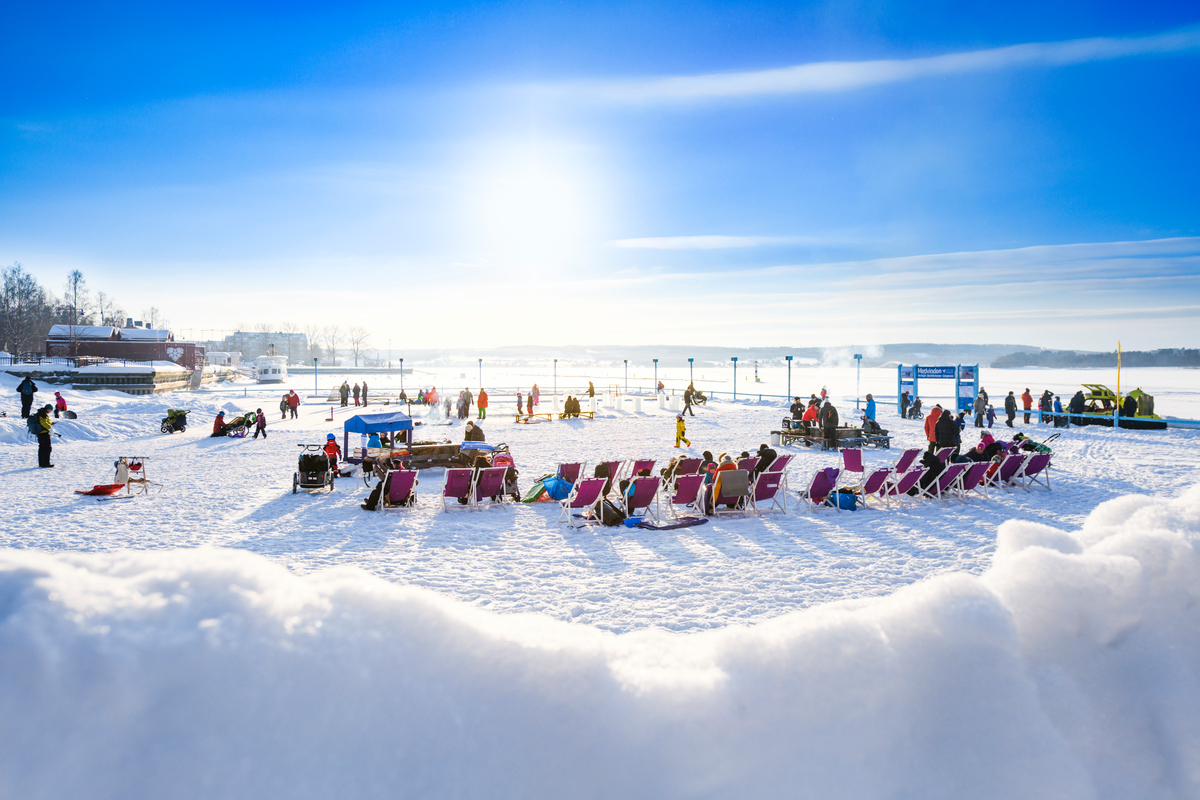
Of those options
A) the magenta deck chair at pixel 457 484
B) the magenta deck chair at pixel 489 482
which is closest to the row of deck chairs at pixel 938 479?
the magenta deck chair at pixel 489 482

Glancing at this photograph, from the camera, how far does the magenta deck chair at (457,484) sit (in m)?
10.5

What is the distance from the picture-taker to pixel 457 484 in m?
10.6

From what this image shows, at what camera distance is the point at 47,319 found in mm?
79562

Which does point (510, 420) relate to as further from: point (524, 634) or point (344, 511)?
point (524, 634)

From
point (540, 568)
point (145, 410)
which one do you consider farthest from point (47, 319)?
point (540, 568)

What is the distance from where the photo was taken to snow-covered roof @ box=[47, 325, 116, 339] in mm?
58188

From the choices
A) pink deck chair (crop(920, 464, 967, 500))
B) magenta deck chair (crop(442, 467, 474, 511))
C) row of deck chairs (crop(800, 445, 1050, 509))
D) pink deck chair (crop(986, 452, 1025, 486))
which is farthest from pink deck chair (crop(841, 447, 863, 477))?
magenta deck chair (crop(442, 467, 474, 511))

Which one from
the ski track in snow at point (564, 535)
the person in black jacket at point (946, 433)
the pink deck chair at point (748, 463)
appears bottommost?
the ski track in snow at point (564, 535)

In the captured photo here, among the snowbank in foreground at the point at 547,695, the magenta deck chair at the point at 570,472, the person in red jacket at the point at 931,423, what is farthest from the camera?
the person in red jacket at the point at 931,423

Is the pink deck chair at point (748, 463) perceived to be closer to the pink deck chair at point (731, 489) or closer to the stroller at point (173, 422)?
the pink deck chair at point (731, 489)

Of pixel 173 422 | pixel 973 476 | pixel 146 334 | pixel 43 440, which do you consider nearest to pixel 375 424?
pixel 43 440

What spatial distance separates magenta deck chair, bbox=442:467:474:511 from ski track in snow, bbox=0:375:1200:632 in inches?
13.6

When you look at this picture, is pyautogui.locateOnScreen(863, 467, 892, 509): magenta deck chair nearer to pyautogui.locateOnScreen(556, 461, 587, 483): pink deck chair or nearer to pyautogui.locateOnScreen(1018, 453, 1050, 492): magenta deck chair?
pyautogui.locateOnScreen(1018, 453, 1050, 492): magenta deck chair

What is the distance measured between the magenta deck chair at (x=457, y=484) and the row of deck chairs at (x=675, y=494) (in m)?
1.59
